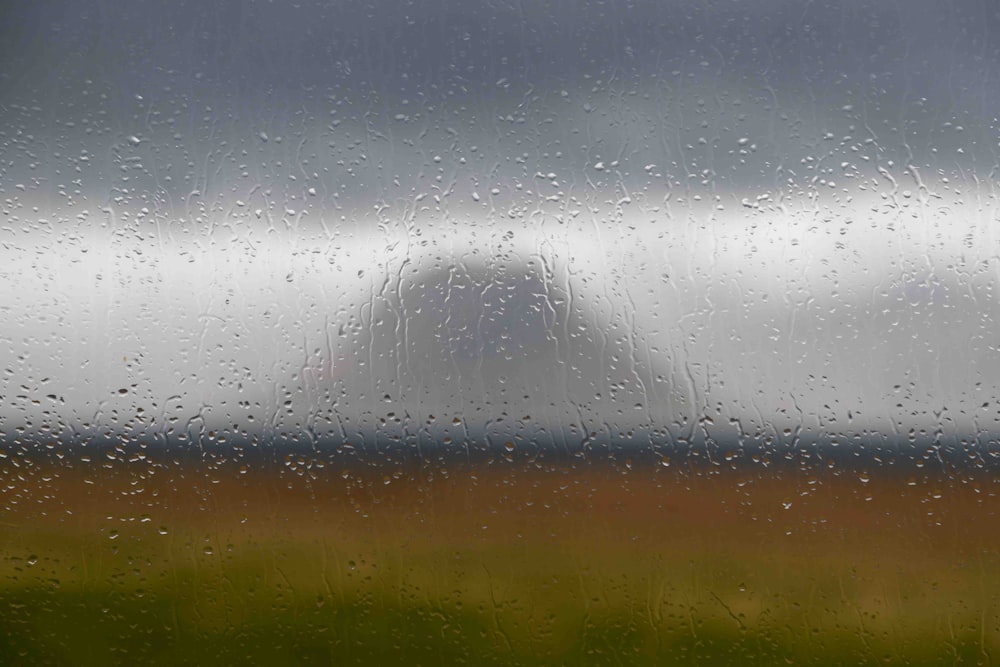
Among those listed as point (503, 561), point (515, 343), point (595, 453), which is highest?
point (515, 343)

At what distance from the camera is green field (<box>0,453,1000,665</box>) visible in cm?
128

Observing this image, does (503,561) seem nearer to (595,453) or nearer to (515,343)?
(595,453)

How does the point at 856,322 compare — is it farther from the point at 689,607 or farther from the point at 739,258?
the point at 689,607

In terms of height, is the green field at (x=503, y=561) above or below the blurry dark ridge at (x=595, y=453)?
below

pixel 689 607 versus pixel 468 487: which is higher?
pixel 468 487

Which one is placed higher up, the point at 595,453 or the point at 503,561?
the point at 595,453

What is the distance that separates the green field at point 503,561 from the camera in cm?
128

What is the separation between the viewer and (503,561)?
1.32 meters

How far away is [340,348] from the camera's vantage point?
53.0 inches

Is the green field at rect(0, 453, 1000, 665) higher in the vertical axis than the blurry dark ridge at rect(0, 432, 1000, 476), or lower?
lower

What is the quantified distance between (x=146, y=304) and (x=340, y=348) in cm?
42

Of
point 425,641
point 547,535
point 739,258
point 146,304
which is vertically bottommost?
point 425,641

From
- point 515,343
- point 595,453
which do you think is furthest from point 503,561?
point 515,343

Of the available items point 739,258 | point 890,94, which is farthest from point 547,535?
point 890,94
